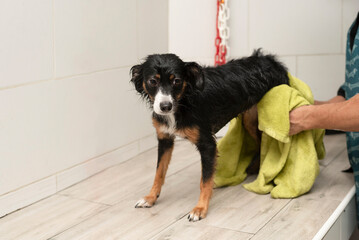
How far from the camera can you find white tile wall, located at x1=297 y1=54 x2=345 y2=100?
3328 millimetres

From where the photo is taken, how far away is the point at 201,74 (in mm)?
2055

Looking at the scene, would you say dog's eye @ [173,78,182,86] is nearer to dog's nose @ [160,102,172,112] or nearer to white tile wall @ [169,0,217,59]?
dog's nose @ [160,102,172,112]

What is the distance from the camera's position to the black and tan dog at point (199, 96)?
1.99 metres

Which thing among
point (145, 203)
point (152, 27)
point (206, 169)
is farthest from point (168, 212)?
point (152, 27)

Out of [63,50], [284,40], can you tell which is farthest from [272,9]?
[63,50]

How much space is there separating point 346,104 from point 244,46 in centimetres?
112

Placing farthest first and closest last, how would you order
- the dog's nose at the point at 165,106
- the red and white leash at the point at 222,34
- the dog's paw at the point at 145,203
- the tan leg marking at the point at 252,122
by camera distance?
the red and white leash at the point at 222,34 < the tan leg marking at the point at 252,122 < the dog's paw at the point at 145,203 < the dog's nose at the point at 165,106

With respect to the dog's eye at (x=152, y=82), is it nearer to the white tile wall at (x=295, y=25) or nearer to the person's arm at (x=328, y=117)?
the person's arm at (x=328, y=117)

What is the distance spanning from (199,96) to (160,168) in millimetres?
368

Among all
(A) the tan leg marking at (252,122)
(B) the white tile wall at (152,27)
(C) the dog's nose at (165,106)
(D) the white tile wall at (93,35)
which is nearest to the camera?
(C) the dog's nose at (165,106)

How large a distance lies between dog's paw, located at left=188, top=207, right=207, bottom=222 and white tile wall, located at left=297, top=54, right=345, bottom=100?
4.93ft

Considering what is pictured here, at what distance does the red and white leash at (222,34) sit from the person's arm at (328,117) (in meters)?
0.90

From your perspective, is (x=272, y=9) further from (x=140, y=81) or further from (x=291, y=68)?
(x=140, y=81)

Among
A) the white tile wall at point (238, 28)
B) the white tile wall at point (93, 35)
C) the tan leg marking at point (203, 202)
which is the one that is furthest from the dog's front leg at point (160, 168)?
the white tile wall at point (238, 28)
